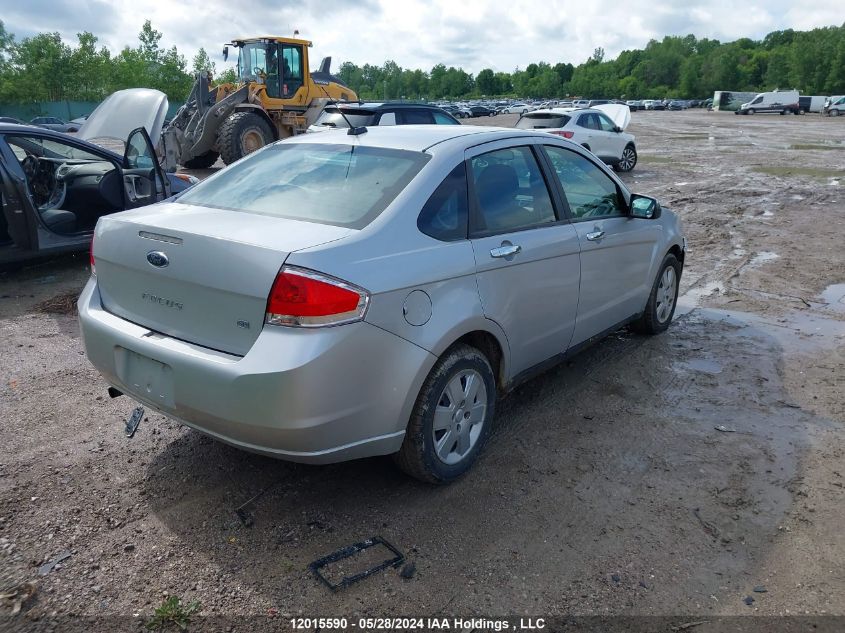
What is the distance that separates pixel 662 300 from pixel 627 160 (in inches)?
525

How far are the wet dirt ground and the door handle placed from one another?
1.10 meters

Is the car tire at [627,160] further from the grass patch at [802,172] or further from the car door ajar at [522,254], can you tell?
the car door ajar at [522,254]

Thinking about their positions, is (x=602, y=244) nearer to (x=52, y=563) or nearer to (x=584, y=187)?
(x=584, y=187)

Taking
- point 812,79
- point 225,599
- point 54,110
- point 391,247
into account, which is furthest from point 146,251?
point 812,79

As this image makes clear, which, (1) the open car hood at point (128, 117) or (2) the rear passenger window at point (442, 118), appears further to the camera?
(2) the rear passenger window at point (442, 118)

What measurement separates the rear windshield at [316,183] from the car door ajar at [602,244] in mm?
1244

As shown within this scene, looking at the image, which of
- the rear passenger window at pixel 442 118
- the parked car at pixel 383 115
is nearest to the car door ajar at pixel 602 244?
the parked car at pixel 383 115

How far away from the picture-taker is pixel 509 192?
3.81 m

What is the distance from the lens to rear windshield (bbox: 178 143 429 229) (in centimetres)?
321

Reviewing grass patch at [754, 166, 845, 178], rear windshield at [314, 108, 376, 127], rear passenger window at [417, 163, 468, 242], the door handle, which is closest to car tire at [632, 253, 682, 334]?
the door handle

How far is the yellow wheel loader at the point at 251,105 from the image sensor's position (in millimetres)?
16172

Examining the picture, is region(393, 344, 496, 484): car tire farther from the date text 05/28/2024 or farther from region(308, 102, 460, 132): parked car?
region(308, 102, 460, 132): parked car

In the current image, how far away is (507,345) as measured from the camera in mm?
3623

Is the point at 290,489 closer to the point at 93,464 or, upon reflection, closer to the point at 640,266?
the point at 93,464
